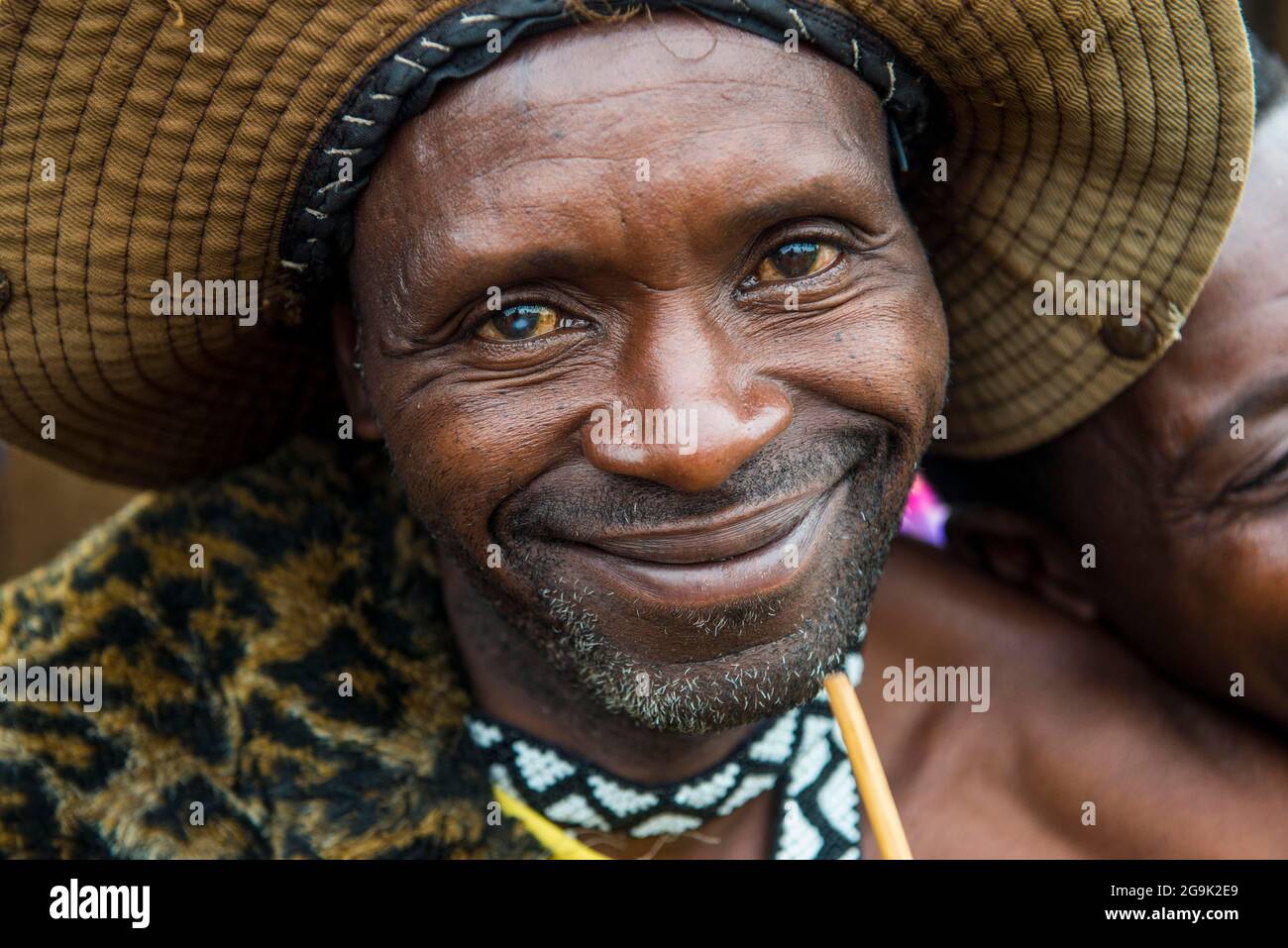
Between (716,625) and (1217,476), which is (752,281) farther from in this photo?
(1217,476)

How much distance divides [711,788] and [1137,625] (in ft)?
2.63

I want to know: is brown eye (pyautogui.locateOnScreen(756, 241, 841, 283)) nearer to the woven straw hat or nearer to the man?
the man

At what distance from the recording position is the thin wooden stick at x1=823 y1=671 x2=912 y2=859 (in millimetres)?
1567

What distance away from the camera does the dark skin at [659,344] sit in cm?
164

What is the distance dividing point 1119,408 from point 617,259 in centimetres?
100

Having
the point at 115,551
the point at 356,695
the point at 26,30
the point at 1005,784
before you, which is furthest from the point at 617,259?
the point at 1005,784

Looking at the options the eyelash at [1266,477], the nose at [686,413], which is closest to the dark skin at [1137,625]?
the eyelash at [1266,477]

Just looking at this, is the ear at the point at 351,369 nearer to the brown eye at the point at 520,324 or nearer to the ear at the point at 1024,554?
the brown eye at the point at 520,324

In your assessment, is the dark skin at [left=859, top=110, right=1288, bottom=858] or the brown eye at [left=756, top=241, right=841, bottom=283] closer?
the brown eye at [left=756, top=241, right=841, bottom=283]

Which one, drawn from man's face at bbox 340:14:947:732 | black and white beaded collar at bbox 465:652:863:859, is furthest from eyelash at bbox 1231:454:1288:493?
black and white beaded collar at bbox 465:652:863:859

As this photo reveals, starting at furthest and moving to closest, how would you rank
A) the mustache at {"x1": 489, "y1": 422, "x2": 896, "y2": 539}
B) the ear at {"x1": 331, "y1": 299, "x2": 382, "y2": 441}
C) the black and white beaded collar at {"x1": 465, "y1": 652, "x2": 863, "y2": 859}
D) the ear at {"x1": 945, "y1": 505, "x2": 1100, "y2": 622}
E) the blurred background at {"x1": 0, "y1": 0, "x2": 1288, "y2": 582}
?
1. the blurred background at {"x1": 0, "y1": 0, "x2": 1288, "y2": 582}
2. the ear at {"x1": 945, "y1": 505, "x2": 1100, "y2": 622}
3. the black and white beaded collar at {"x1": 465, "y1": 652, "x2": 863, "y2": 859}
4. the ear at {"x1": 331, "y1": 299, "x2": 382, "y2": 441}
5. the mustache at {"x1": 489, "y1": 422, "x2": 896, "y2": 539}

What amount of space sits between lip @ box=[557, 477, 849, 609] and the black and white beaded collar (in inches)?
20.3

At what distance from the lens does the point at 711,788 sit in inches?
86.0
